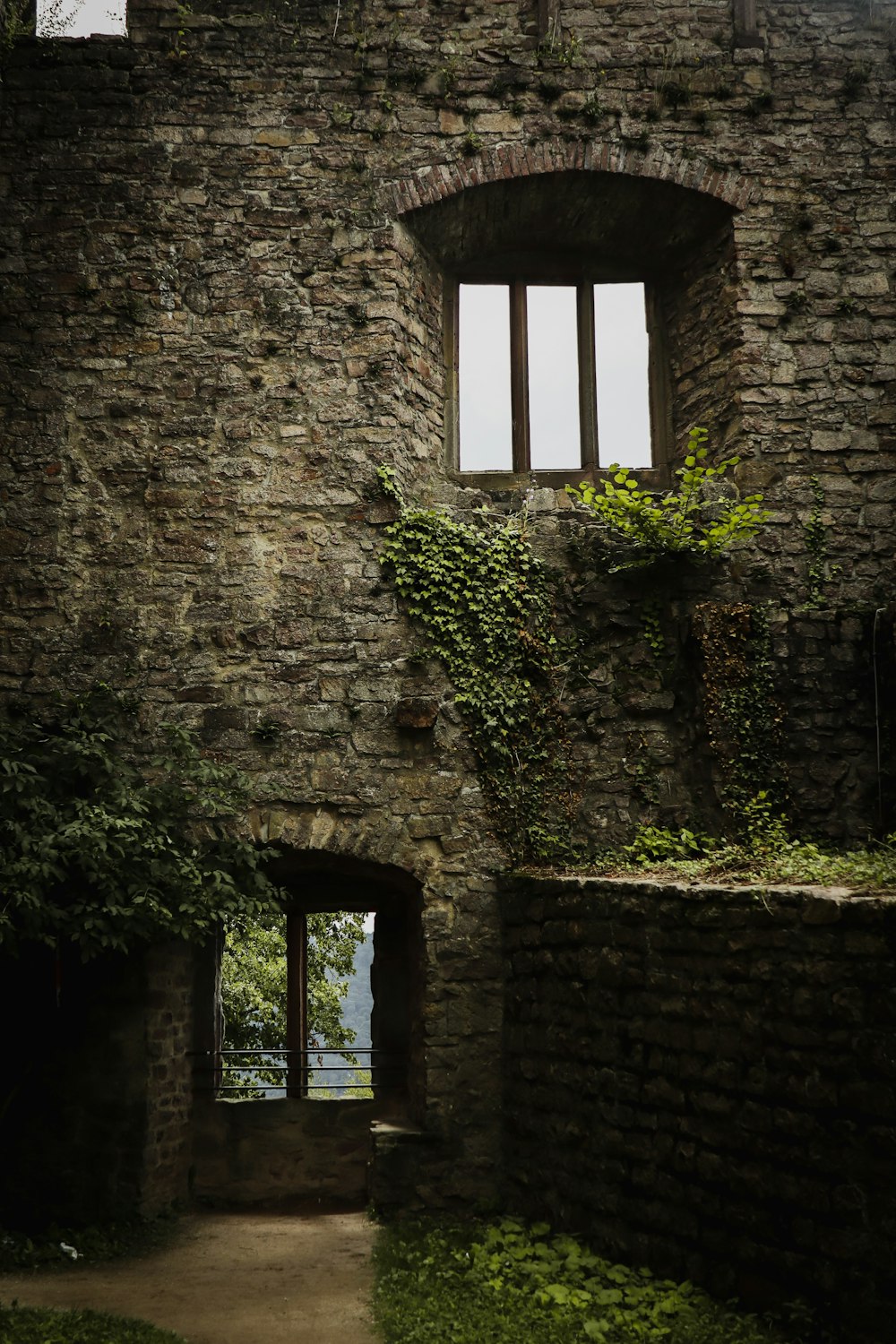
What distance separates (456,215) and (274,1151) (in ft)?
19.7

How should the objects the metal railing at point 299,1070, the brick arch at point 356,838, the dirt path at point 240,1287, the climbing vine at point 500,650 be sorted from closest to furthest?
the dirt path at point 240,1287 → the brick arch at point 356,838 → the climbing vine at point 500,650 → the metal railing at point 299,1070

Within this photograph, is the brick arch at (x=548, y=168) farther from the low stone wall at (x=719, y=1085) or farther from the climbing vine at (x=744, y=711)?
the low stone wall at (x=719, y=1085)

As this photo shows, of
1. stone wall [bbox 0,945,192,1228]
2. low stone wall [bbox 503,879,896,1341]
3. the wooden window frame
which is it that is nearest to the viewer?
low stone wall [bbox 503,879,896,1341]

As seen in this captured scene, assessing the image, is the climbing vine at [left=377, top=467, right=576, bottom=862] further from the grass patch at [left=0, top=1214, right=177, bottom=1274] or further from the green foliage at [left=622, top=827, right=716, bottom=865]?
the grass patch at [left=0, top=1214, right=177, bottom=1274]

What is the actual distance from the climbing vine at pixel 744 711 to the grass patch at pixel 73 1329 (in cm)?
366

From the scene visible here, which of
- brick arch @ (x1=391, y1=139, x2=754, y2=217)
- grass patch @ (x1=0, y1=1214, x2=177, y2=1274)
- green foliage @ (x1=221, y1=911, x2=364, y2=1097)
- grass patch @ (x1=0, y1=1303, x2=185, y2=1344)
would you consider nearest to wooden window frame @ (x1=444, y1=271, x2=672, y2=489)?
brick arch @ (x1=391, y1=139, x2=754, y2=217)

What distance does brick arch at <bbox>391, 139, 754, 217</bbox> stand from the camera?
6676 mm

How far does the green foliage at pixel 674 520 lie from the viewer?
632 centimetres

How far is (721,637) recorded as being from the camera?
6.34 m

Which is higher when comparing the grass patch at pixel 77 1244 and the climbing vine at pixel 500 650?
the climbing vine at pixel 500 650

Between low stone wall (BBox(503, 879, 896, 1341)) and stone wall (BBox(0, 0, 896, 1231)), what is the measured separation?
772mm

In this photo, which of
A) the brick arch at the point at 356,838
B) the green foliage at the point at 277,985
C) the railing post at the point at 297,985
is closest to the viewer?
the brick arch at the point at 356,838

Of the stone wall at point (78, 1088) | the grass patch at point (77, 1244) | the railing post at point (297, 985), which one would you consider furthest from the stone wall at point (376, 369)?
the railing post at point (297, 985)

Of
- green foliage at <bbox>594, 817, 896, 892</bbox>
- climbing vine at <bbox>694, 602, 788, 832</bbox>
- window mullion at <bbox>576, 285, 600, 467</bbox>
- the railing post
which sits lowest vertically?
the railing post
